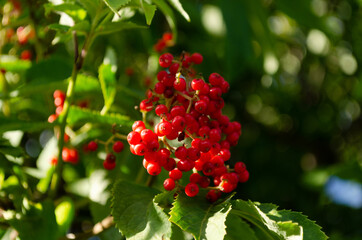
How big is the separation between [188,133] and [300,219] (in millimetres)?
347

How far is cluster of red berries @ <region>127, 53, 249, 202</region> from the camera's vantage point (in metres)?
0.96

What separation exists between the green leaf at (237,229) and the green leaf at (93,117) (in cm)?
40

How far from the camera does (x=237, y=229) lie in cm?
100

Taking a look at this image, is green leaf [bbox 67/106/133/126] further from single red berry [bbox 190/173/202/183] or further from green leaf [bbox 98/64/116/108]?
single red berry [bbox 190/173/202/183]

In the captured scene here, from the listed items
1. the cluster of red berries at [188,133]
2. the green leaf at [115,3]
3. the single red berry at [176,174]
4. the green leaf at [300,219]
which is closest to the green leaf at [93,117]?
the cluster of red berries at [188,133]

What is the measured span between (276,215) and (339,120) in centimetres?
244

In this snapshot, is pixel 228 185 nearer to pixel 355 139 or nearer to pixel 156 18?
pixel 156 18

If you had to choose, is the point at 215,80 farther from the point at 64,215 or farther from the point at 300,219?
the point at 64,215

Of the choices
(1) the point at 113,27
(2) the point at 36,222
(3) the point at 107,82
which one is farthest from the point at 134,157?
(1) the point at 113,27

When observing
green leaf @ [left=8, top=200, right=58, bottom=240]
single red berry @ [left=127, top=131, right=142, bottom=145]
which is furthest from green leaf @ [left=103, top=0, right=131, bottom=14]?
green leaf @ [left=8, top=200, right=58, bottom=240]

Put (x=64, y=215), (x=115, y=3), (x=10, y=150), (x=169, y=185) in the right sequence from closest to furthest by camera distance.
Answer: (x=115, y=3) → (x=169, y=185) → (x=10, y=150) → (x=64, y=215)

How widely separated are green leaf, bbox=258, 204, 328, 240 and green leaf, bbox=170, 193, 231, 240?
0.32 ft

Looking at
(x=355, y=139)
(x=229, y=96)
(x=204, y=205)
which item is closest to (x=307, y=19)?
(x=229, y=96)

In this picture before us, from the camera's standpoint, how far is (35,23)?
159cm
